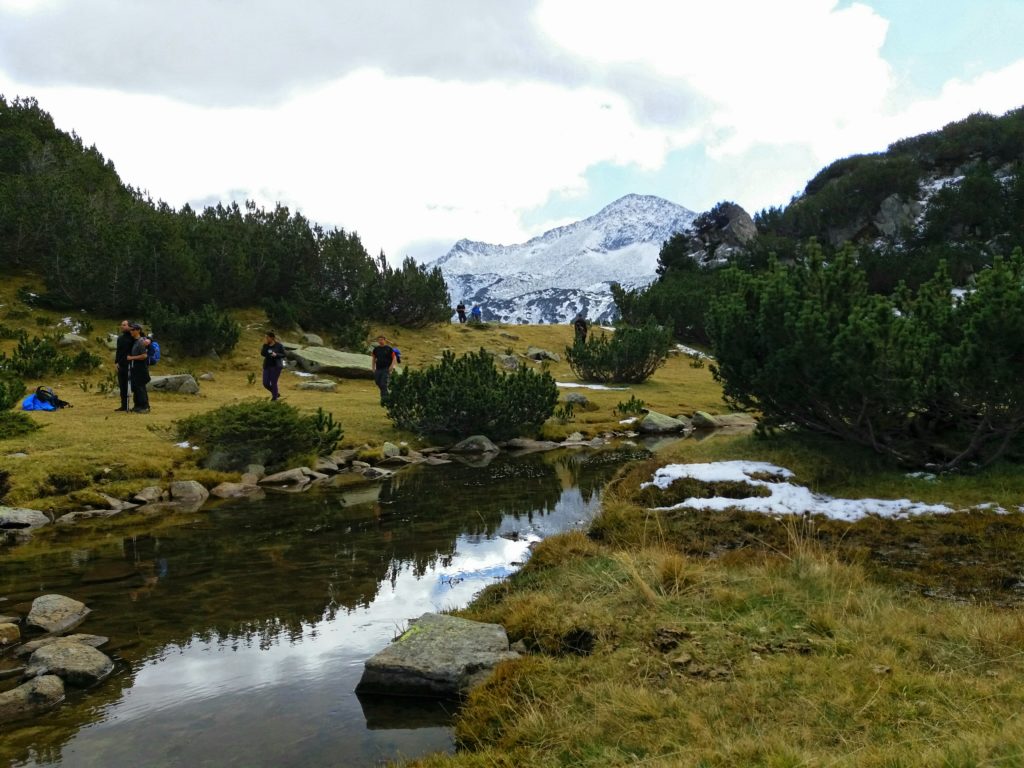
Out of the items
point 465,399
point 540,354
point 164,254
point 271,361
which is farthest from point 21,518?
point 540,354

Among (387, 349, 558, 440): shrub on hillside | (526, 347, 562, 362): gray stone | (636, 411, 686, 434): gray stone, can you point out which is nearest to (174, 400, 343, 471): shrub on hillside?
(387, 349, 558, 440): shrub on hillside

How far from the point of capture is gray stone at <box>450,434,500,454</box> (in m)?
19.0

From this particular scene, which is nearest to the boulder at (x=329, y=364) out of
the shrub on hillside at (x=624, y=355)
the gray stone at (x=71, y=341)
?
the gray stone at (x=71, y=341)

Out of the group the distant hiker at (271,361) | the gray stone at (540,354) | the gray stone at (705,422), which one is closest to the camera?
the distant hiker at (271,361)

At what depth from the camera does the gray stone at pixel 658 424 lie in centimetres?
2241

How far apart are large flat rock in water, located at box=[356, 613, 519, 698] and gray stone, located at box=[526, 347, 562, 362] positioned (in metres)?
33.4

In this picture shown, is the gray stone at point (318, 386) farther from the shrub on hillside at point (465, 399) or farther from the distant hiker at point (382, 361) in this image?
the shrub on hillside at point (465, 399)

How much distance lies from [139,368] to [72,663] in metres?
14.0

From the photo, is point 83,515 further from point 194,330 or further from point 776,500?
point 194,330

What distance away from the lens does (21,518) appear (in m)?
11.3

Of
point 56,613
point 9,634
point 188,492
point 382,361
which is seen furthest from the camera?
point 382,361

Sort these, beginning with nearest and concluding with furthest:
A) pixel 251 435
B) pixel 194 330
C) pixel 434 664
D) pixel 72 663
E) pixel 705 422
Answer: pixel 434 664
pixel 72 663
pixel 251 435
pixel 705 422
pixel 194 330

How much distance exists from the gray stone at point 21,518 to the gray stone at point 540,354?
29.3 m

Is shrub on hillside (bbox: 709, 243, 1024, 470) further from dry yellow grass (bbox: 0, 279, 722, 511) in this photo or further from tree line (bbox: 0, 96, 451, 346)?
tree line (bbox: 0, 96, 451, 346)
